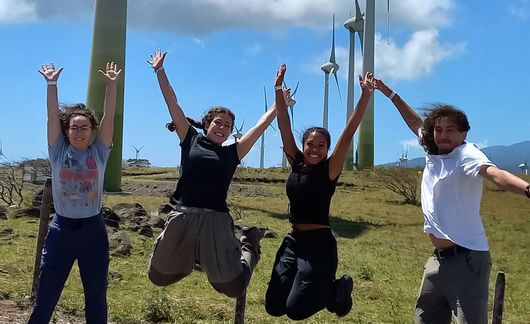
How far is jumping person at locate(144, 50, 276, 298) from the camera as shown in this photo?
4.98 meters

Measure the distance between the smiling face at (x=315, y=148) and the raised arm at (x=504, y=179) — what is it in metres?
1.44

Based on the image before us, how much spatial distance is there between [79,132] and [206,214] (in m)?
1.13

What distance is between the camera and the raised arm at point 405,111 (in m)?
5.06

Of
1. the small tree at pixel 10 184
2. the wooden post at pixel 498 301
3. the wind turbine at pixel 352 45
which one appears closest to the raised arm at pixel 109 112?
the wooden post at pixel 498 301

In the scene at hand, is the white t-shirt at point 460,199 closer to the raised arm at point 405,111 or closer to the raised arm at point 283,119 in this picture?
the raised arm at point 405,111

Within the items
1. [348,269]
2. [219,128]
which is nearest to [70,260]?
[219,128]

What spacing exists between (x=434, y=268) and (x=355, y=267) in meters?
8.00

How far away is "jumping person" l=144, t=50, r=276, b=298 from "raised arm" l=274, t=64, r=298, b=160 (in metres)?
0.30

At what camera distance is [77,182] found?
15.5 ft

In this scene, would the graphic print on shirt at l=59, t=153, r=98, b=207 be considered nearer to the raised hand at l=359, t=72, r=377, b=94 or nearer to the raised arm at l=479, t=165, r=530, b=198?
the raised hand at l=359, t=72, r=377, b=94

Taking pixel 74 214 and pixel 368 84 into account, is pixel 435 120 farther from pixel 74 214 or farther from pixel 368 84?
pixel 74 214

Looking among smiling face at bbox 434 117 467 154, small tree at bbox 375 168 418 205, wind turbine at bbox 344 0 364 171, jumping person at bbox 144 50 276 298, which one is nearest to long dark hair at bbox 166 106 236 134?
jumping person at bbox 144 50 276 298

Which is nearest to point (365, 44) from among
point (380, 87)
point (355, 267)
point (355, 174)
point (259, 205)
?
point (355, 174)

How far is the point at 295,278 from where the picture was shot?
17.0 feet
